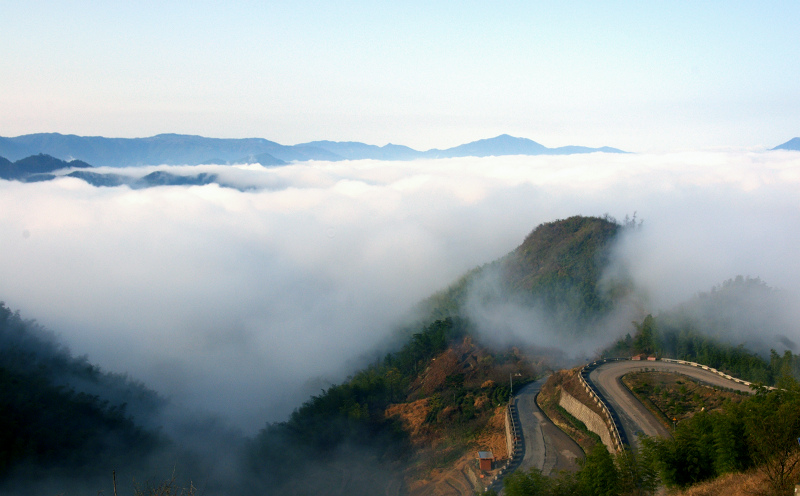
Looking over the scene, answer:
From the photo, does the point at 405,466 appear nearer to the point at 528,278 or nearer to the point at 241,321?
the point at 528,278

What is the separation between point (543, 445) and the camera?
39.3 metres

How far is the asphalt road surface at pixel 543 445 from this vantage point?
36062 mm

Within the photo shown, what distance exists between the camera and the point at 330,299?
137 m

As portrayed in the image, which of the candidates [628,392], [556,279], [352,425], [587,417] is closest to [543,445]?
[587,417]

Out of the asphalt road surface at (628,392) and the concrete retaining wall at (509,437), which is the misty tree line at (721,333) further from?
the concrete retaining wall at (509,437)

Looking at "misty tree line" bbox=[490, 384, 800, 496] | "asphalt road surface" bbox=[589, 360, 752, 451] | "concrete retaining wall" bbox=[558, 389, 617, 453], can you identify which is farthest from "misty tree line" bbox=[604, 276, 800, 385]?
"misty tree line" bbox=[490, 384, 800, 496]

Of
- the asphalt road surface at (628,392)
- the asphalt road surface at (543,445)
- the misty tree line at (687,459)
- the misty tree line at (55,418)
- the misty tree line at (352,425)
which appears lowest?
the misty tree line at (352,425)

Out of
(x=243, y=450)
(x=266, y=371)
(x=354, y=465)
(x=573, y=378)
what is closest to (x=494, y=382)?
(x=573, y=378)

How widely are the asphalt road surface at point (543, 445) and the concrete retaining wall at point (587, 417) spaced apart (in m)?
1.77

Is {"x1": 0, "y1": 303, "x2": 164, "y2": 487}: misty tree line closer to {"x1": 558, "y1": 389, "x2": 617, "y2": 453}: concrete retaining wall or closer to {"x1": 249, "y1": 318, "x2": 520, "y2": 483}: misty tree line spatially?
{"x1": 249, "y1": 318, "x2": 520, "y2": 483}: misty tree line

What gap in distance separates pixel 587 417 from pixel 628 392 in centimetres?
414

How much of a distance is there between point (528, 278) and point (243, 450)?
5363 cm

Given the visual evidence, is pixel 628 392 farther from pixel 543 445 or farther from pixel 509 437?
pixel 509 437

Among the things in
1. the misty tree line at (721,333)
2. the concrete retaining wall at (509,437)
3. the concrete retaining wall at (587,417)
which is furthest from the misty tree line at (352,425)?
the misty tree line at (721,333)
